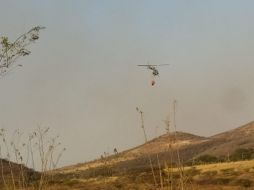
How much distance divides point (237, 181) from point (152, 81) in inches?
1724

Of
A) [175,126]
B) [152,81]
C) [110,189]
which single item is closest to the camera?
[152,81]

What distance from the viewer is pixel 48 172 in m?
9.65

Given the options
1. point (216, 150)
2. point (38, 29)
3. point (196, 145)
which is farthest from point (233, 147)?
point (38, 29)

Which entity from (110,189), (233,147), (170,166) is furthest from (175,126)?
(233,147)

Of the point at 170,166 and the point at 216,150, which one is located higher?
the point at 216,150

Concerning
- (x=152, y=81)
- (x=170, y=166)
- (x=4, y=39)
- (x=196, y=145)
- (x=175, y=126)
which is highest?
(x=196, y=145)

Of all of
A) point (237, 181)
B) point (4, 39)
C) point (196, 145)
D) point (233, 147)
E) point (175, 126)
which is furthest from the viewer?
point (196, 145)

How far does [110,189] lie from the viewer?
145 ft

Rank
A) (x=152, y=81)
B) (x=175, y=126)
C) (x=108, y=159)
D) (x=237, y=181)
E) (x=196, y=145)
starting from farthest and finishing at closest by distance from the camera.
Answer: (x=196, y=145) < (x=237, y=181) < (x=108, y=159) < (x=175, y=126) < (x=152, y=81)

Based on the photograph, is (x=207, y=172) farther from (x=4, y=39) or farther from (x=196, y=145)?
(x=196, y=145)

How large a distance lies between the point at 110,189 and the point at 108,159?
1393 inches

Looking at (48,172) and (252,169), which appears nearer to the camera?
(48,172)

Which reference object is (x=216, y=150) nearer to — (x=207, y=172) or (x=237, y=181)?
(x=207, y=172)

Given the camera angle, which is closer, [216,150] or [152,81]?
[152,81]
